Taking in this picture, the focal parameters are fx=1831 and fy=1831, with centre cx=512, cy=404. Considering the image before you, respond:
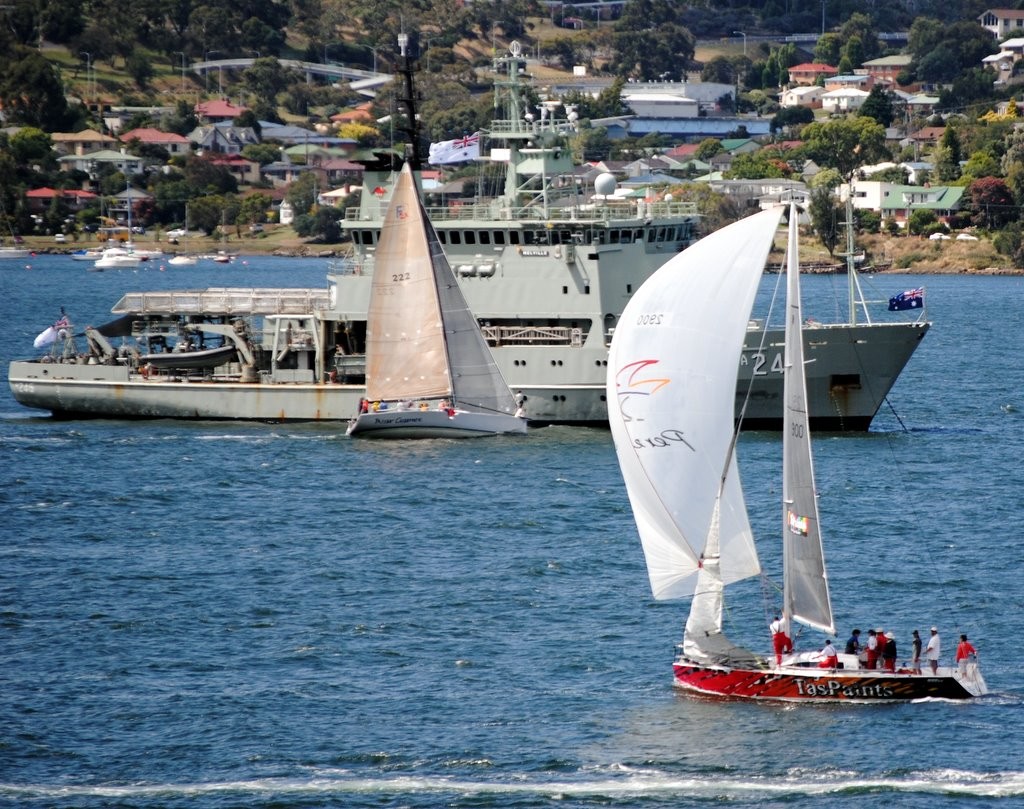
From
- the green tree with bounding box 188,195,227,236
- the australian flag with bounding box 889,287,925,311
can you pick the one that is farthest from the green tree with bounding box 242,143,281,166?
the australian flag with bounding box 889,287,925,311

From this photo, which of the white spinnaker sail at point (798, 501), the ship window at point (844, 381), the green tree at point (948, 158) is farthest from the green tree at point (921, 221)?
the white spinnaker sail at point (798, 501)

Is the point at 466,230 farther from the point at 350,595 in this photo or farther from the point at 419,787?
the point at 419,787

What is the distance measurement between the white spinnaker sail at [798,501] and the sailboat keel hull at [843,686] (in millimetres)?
1001

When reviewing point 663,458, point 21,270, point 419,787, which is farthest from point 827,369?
point 21,270

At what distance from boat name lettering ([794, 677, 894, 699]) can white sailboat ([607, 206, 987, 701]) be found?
16 millimetres

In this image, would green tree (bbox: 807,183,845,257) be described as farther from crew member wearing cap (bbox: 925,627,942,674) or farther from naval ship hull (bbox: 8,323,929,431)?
crew member wearing cap (bbox: 925,627,942,674)

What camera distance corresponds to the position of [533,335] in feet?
185

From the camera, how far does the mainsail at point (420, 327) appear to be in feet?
178

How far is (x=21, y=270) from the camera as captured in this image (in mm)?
154375

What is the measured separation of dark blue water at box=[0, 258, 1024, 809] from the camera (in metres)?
27.8

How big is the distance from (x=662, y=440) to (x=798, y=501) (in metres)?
2.52

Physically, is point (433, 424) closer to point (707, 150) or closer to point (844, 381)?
point (844, 381)

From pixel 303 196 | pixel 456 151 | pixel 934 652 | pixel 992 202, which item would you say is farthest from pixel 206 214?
pixel 934 652

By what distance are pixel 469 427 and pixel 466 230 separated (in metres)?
6.82
